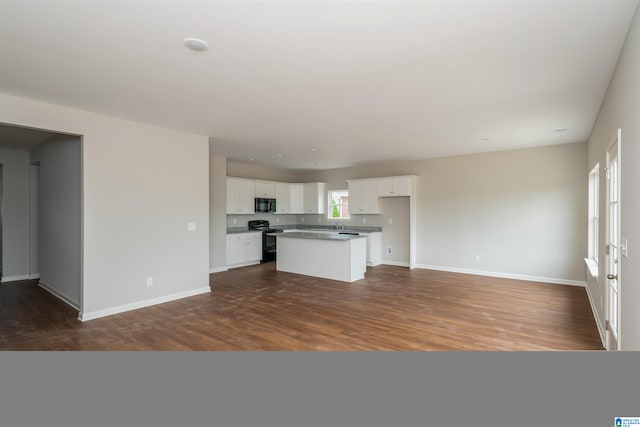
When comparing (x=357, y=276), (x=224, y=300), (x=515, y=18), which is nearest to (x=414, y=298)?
(x=357, y=276)

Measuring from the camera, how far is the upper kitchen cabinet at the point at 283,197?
29.3ft

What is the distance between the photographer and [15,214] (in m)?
6.12

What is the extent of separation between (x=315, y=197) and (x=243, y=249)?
2.78 meters

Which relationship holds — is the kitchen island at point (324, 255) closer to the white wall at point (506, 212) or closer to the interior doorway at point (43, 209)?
the white wall at point (506, 212)

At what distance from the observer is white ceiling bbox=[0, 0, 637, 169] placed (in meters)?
1.91

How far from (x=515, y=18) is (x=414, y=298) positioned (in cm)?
387

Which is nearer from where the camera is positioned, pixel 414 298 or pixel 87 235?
pixel 87 235

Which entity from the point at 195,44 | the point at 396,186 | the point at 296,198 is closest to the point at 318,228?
the point at 296,198

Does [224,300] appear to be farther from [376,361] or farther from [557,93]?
[557,93]

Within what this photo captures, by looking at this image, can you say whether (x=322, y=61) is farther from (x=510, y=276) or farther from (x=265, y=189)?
(x=265, y=189)

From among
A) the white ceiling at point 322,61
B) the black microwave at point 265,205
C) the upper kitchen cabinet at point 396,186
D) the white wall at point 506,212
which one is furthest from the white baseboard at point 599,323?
the black microwave at point 265,205

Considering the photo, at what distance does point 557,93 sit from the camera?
321cm

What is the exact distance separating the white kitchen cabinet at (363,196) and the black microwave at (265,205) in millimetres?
2164

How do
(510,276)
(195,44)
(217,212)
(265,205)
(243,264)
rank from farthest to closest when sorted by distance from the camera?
(265,205) → (243,264) → (217,212) → (510,276) → (195,44)
